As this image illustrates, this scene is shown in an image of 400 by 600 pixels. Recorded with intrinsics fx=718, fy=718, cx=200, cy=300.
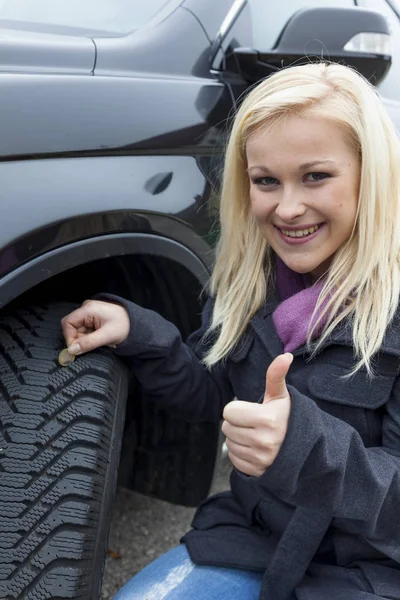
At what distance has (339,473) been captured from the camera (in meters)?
1.13

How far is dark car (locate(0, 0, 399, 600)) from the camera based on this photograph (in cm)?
126

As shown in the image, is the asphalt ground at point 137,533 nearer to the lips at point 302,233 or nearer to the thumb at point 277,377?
the lips at point 302,233

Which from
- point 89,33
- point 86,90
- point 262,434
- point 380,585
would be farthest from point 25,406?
point 89,33

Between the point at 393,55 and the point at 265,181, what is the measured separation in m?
1.40

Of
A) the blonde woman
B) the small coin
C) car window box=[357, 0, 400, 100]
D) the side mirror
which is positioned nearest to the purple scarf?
the blonde woman

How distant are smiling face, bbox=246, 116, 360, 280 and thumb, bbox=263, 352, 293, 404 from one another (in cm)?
41

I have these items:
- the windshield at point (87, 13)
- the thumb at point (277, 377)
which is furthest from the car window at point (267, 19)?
the thumb at point (277, 377)

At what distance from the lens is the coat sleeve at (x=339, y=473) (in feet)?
3.55

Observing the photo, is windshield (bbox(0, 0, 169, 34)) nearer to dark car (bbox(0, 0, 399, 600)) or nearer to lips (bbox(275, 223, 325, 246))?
dark car (bbox(0, 0, 399, 600))

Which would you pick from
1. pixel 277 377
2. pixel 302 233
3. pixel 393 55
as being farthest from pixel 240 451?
pixel 393 55

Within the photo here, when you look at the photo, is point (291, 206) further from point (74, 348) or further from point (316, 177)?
point (74, 348)

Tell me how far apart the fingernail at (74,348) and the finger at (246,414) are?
0.43 metres

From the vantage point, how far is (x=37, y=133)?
1321 millimetres

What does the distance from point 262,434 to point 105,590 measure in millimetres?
1319
